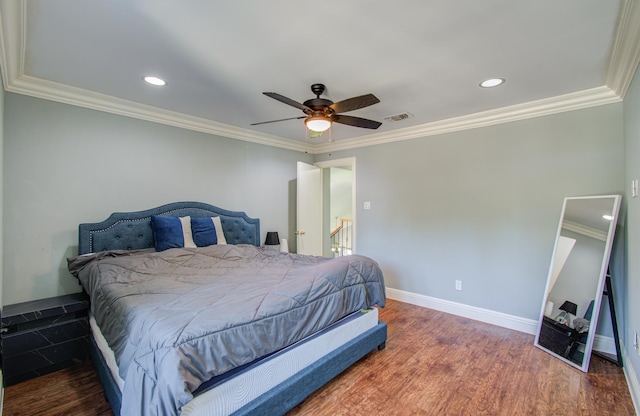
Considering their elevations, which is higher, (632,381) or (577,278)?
(577,278)

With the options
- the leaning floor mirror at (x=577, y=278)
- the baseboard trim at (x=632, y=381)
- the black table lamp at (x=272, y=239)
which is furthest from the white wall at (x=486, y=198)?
the black table lamp at (x=272, y=239)

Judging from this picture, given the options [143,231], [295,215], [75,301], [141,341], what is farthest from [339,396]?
[295,215]

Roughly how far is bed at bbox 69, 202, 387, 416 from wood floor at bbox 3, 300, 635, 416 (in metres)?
0.18

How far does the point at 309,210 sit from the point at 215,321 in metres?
3.51

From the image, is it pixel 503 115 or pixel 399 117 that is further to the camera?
pixel 399 117

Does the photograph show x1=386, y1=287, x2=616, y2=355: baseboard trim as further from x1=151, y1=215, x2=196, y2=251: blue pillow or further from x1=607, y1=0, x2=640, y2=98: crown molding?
x1=151, y1=215, x2=196, y2=251: blue pillow

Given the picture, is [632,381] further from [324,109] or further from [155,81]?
[155,81]

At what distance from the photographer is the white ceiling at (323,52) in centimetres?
173

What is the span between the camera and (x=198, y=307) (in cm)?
164

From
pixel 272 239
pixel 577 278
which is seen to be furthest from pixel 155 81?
pixel 577 278

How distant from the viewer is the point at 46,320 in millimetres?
2447

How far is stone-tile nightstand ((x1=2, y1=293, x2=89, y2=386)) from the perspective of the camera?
7.45ft

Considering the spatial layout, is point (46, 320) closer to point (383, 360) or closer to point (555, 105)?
point (383, 360)

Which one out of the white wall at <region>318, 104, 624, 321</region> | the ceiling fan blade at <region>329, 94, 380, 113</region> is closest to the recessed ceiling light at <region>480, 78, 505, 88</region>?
the white wall at <region>318, 104, 624, 321</region>
